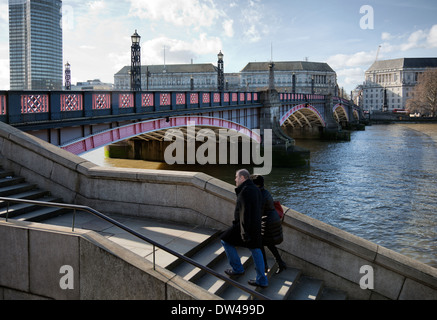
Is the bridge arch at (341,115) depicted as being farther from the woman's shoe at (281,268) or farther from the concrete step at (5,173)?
the woman's shoe at (281,268)

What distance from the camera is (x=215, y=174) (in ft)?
87.3

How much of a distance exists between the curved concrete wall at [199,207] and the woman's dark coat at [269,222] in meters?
0.94

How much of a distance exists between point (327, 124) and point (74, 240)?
2086 inches

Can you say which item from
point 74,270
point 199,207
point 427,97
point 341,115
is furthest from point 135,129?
point 427,97

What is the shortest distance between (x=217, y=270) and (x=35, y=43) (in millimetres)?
88466

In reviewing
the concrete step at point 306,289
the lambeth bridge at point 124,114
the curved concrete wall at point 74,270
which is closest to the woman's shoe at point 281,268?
the concrete step at point 306,289

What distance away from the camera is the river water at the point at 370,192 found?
15.3 meters

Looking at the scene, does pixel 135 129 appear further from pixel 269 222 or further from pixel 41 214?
pixel 269 222

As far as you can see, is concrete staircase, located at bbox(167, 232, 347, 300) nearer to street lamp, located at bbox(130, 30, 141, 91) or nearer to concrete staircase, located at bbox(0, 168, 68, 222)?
concrete staircase, located at bbox(0, 168, 68, 222)

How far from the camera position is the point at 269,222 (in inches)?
238

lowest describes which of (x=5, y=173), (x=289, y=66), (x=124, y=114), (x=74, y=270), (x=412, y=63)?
(x=74, y=270)

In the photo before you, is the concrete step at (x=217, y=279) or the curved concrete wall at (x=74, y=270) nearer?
the curved concrete wall at (x=74, y=270)

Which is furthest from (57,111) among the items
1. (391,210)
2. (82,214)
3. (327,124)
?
(327,124)
